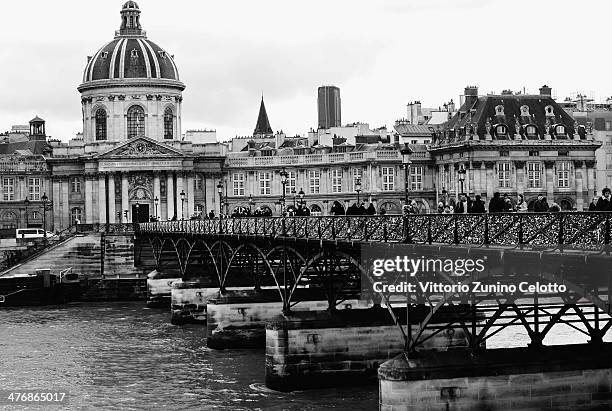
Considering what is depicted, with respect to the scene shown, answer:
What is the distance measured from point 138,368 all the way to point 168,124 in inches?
3267

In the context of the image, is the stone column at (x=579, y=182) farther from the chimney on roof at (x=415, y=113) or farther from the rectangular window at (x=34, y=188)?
the rectangular window at (x=34, y=188)

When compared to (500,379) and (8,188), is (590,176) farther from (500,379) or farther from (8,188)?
(500,379)

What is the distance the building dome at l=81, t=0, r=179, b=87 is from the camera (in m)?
129

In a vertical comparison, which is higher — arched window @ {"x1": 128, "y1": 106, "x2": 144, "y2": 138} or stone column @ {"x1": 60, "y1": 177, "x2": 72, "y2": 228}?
arched window @ {"x1": 128, "y1": 106, "x2": 144, "y2": 138}

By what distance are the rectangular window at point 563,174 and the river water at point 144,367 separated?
176 feet

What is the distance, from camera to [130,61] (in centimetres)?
12888

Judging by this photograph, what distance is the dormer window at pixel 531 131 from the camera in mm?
114481

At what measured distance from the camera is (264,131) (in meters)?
191

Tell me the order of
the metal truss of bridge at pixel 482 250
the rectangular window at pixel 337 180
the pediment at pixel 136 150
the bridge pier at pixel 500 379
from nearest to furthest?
the metal truss of bridge at pixel 482 250, the bridge pier at pixel 500 379, the pediment at pixel 136 150, the rectangular window at pixel 337 180

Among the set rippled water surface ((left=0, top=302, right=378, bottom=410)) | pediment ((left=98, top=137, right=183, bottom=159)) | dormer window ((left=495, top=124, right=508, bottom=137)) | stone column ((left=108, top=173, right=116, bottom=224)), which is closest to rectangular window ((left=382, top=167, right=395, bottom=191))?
dormer window ((left=495, top=124, right=508, bottom=137))

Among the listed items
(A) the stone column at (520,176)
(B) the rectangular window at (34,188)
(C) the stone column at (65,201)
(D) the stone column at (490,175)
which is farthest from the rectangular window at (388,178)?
(B) the rectangular window at (34,188)

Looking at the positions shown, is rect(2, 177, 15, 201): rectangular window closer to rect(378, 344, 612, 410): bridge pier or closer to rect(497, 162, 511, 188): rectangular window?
rect(497, 162, 511, 188): rectangular window

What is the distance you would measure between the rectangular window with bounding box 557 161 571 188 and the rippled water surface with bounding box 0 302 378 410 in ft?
174

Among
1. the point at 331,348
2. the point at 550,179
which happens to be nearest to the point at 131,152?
the point at 550,179
